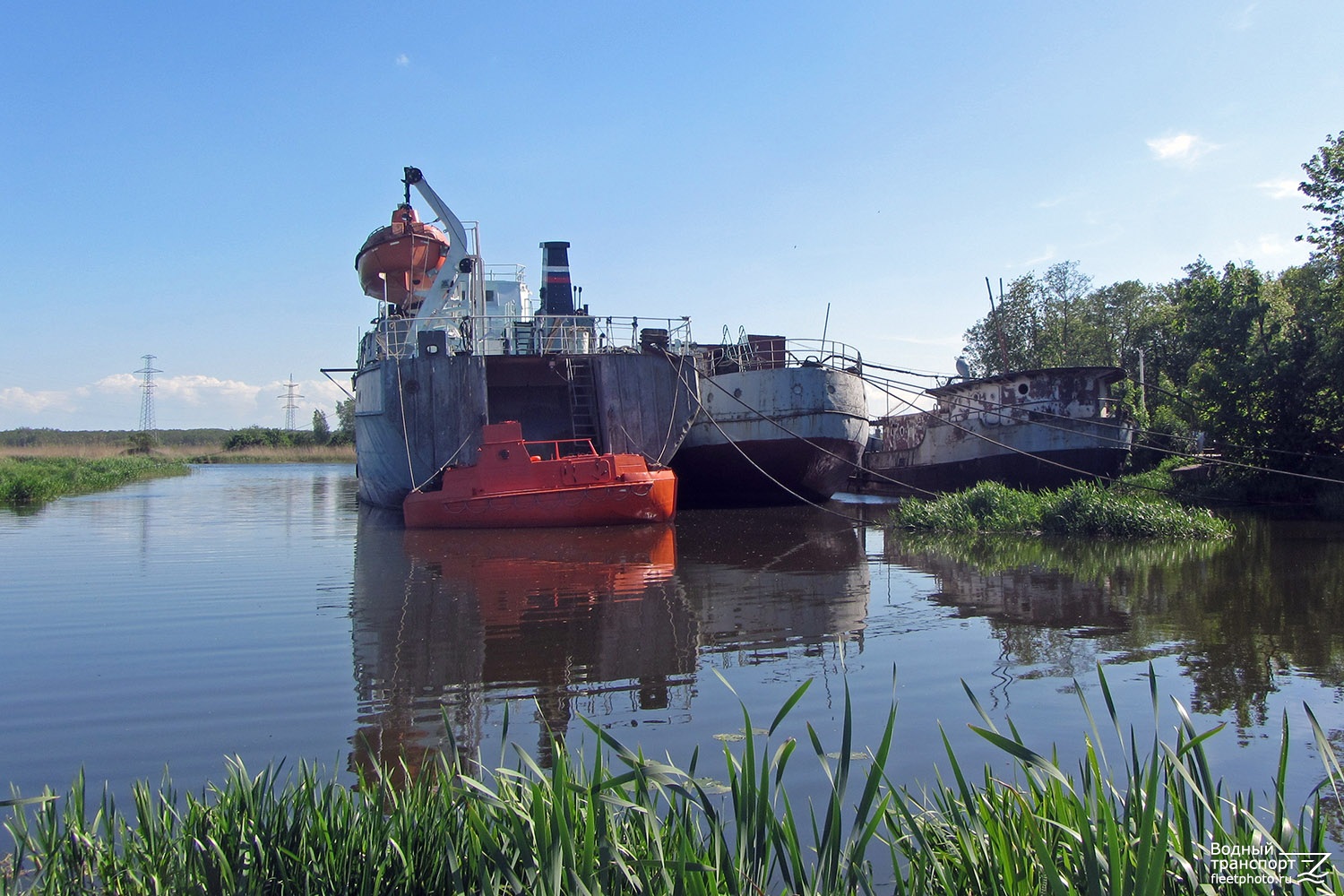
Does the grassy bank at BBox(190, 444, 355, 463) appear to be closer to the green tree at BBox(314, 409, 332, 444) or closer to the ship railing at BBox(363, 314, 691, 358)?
the green tree at BBox(314, 409, 332, 444)

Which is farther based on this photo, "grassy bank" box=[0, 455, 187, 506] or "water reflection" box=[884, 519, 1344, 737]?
"grassy bank" box=[0, 455, 187, 506]

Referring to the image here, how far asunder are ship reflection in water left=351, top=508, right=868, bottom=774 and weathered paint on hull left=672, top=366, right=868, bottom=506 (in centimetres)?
548

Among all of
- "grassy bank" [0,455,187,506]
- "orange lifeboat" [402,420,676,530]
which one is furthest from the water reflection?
"grassy bank" [0,455,187,506]

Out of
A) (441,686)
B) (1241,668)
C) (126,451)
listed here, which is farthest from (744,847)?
(126,451)

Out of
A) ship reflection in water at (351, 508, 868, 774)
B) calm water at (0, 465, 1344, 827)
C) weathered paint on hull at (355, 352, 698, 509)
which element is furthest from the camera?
weathered paint on hull at (355, 352, 698, 509)

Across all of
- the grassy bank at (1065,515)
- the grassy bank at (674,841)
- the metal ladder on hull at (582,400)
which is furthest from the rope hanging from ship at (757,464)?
the grassy bank at (674,841)

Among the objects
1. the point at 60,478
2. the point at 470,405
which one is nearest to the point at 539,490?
the point at 470,405

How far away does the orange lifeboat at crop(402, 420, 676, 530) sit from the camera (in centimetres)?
1473

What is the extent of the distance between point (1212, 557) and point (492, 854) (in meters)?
11.3

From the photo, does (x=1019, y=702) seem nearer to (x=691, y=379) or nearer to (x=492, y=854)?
(x=492, y=854)

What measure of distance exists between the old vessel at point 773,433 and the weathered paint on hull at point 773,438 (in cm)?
2

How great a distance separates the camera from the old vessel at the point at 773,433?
63.7 feet

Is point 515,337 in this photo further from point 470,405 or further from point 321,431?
point 321,431

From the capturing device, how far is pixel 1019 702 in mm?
5055
